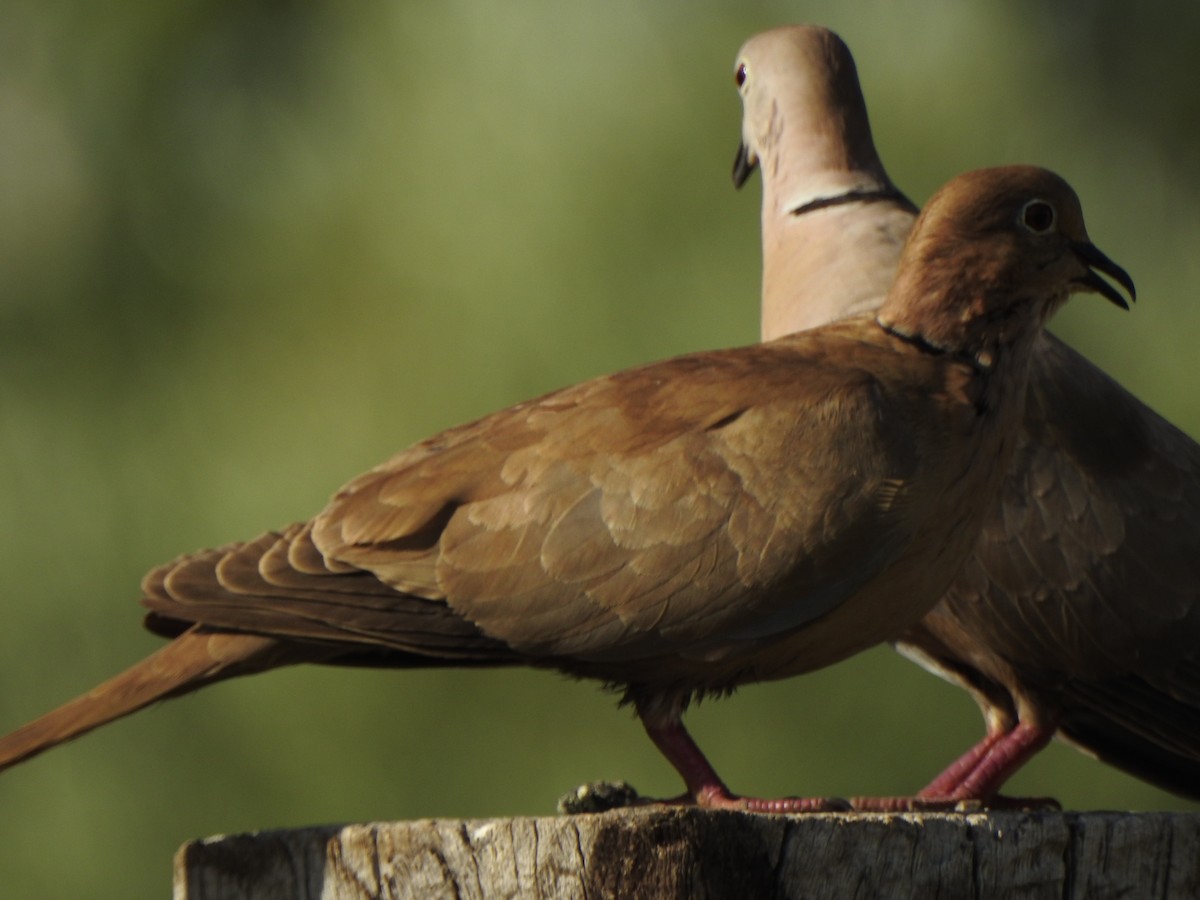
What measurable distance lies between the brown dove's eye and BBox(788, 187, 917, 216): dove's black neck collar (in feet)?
4.97

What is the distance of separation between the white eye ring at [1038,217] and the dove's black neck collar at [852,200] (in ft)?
4.97

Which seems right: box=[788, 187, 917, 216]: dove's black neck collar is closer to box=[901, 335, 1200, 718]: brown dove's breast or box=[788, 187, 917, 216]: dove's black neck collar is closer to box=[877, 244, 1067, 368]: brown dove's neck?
box=[901, 335, 1200, 718]: brown dove's breast

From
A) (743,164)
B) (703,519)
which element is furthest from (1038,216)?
(743,164)

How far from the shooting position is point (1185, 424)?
6.23 m

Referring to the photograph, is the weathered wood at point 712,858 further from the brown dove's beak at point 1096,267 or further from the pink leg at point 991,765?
the pink leg at point 991,765

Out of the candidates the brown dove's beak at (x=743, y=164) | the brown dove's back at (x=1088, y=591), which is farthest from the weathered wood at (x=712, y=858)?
the brown dove's beak at (x=743, y=164)

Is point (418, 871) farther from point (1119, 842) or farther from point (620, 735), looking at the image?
point (620, 735)

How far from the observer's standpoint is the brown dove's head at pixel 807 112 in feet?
15.7

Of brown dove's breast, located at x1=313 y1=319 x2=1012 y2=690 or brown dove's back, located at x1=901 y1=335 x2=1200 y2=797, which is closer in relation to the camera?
brown dove's breast, located at x1=313 y1=319 x2=1012 y2=690

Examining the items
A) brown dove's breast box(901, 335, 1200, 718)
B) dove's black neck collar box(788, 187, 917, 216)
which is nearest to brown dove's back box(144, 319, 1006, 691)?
brown dove's breast box(901, 335, 1200, 718)

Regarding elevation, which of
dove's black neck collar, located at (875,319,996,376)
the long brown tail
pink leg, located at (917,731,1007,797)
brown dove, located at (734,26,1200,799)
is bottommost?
pink leg, located at (917,731,1007,797)

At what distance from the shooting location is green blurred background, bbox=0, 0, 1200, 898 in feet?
20.7

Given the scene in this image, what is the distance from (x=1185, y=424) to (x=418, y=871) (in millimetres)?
4600

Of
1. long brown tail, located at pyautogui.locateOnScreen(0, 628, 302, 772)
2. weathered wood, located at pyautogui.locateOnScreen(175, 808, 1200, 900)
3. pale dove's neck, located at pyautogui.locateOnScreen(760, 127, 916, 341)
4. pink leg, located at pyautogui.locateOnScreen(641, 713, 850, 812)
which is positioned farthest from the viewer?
pale dove's neck, located at pyautogui.locateOnScreen(760, 127, 916, 341)
